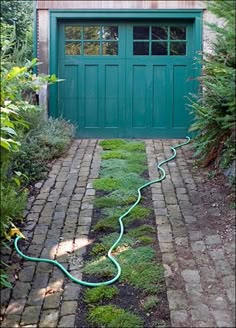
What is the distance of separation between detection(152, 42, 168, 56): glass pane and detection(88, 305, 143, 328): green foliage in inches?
238

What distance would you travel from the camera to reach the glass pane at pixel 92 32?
856 centimetres

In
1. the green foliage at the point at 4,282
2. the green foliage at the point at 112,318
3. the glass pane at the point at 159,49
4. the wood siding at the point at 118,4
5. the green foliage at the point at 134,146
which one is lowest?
the green foliage at the point at 112,318

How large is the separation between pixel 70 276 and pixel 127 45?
5.65 meters

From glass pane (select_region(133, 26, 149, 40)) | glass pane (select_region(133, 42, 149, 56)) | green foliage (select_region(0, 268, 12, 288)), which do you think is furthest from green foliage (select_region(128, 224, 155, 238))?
glass pane (select_region(133, 26, 149, 40))

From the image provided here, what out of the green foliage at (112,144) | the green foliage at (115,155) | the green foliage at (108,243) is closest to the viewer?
the green foliage at (108,243)

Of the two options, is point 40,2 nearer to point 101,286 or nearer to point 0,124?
point 0,124

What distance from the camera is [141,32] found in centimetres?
853

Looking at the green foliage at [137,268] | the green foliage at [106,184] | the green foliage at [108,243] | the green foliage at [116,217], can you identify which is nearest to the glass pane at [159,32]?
the green foliage at [106,184]

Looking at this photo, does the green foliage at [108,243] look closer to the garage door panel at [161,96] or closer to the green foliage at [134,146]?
the green foliage at [134,146]

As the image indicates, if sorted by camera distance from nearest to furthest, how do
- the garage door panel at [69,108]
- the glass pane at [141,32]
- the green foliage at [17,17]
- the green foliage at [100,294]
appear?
1. the green foliage at [100,294]
2. the glass pane at [141,32]
3. the garage door panel at [69,108]
4. the green foliage at [17,17]

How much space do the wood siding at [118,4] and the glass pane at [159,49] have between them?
61cm

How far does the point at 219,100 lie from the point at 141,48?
333 centimetres

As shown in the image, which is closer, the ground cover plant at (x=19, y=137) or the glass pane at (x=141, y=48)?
the ground cover plant at (x=19, y=137)

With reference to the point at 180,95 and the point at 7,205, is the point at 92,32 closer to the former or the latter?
the point at 180,95
